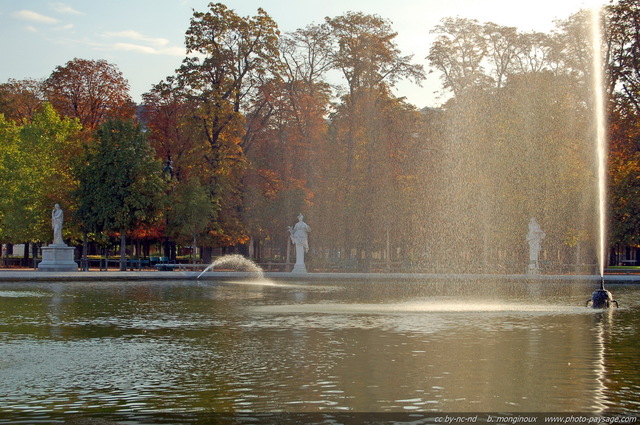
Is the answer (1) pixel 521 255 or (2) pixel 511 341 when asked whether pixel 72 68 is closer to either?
(1) pixel 521 255

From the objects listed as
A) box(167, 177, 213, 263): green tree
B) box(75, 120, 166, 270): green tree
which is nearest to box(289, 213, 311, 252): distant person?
box(167, 177, 213, 263): green tree

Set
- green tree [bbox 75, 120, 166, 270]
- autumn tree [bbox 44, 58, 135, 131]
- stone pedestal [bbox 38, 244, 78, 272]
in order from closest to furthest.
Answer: stone pedestal [bbox 38, 244, 78, 272], green tree [bbox 75, 120, 166, 270], autumn tree [bbox 44, 58, 135, 131]

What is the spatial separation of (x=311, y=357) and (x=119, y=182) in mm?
40272

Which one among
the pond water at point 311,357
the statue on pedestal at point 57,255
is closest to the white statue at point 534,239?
the pond water at point 311,357

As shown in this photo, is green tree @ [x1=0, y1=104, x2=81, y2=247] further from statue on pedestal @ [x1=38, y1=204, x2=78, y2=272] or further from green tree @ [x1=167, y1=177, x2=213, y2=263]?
green tree @ [x1=167, y1=177, x2=213, y2=263]

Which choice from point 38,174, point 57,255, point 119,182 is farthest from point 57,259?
point 38,174

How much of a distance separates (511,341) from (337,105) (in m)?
42.6

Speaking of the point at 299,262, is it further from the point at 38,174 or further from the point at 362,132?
the point at 38,174

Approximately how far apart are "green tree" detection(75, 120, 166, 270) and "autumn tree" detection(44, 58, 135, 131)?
8.78 meters

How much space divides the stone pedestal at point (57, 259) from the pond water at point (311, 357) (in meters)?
24.3

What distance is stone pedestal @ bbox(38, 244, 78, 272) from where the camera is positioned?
163 ft

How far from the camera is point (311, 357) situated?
1416 cm

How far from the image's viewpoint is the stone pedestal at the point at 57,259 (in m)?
49.7

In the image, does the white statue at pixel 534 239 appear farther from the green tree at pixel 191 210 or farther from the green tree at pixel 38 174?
the green tree at pixel 38 174
